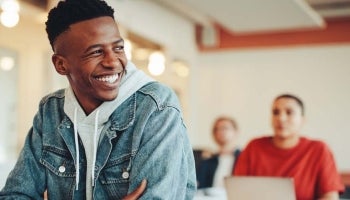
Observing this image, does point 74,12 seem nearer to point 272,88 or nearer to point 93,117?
point 93,117

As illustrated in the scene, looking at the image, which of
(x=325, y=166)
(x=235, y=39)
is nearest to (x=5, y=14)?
(x=325, y=166)

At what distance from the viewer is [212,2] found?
6.03m

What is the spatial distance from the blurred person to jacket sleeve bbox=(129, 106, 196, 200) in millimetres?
3557

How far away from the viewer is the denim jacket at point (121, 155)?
1.24m

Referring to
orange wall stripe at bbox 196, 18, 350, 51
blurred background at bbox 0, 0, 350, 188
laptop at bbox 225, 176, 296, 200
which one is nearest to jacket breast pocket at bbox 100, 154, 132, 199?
laptop at bbox 225, 176, 296, 200

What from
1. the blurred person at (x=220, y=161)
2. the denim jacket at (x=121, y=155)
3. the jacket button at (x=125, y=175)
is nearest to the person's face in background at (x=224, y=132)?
the blurred person at (x=220, y=161)

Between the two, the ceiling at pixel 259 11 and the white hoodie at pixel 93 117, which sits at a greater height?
the ceiling at pixel 259 11

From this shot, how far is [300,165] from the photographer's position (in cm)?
310

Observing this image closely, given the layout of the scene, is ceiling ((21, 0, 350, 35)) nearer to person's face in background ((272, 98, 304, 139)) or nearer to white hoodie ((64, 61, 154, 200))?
person's face in background ((272, 98, 304, 139))

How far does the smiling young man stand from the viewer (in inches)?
49.4

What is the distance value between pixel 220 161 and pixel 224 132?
416 millimetres

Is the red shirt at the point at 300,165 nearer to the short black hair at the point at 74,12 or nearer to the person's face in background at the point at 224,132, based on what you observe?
the short black hair at the point at 74,12

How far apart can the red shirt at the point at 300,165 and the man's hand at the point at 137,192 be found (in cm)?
198

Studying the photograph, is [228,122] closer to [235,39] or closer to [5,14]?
[5,14]
